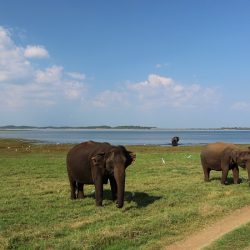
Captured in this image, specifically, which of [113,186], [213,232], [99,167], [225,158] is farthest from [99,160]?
[225,158]

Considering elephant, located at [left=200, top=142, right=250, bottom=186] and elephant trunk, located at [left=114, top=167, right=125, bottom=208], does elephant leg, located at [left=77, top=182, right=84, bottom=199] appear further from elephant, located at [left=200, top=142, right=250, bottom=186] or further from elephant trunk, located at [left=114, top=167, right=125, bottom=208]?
elephant, located at [left=200, top=142, right=250, bottom=186]

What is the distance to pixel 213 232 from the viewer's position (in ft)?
40.9

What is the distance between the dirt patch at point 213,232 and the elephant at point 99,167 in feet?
9.58

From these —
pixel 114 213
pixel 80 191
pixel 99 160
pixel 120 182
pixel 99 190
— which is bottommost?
pixel 114 213

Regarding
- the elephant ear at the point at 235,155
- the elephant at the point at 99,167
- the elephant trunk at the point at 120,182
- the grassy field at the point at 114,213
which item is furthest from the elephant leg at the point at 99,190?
the elephant ear at the point at 235,155

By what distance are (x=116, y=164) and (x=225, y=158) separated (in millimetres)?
8820

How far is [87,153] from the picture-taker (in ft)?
55.5

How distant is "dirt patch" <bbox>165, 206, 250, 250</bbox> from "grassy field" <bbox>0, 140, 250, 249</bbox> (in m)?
0.26

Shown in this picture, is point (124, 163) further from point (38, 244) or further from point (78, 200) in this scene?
point (38, 244)

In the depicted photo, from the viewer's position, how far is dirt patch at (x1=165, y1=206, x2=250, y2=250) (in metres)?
11.2

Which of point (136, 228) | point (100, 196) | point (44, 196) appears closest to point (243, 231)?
point (136, 228)

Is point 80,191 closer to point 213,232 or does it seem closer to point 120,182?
point 120,182

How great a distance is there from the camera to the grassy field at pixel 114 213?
A: 37.4 feet

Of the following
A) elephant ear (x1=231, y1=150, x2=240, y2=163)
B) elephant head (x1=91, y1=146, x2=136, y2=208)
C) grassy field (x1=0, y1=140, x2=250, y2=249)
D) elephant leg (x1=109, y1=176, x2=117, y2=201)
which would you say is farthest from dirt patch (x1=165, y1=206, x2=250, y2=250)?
elephant ear (x1=231, y1=150, x2=240, y2=163)
